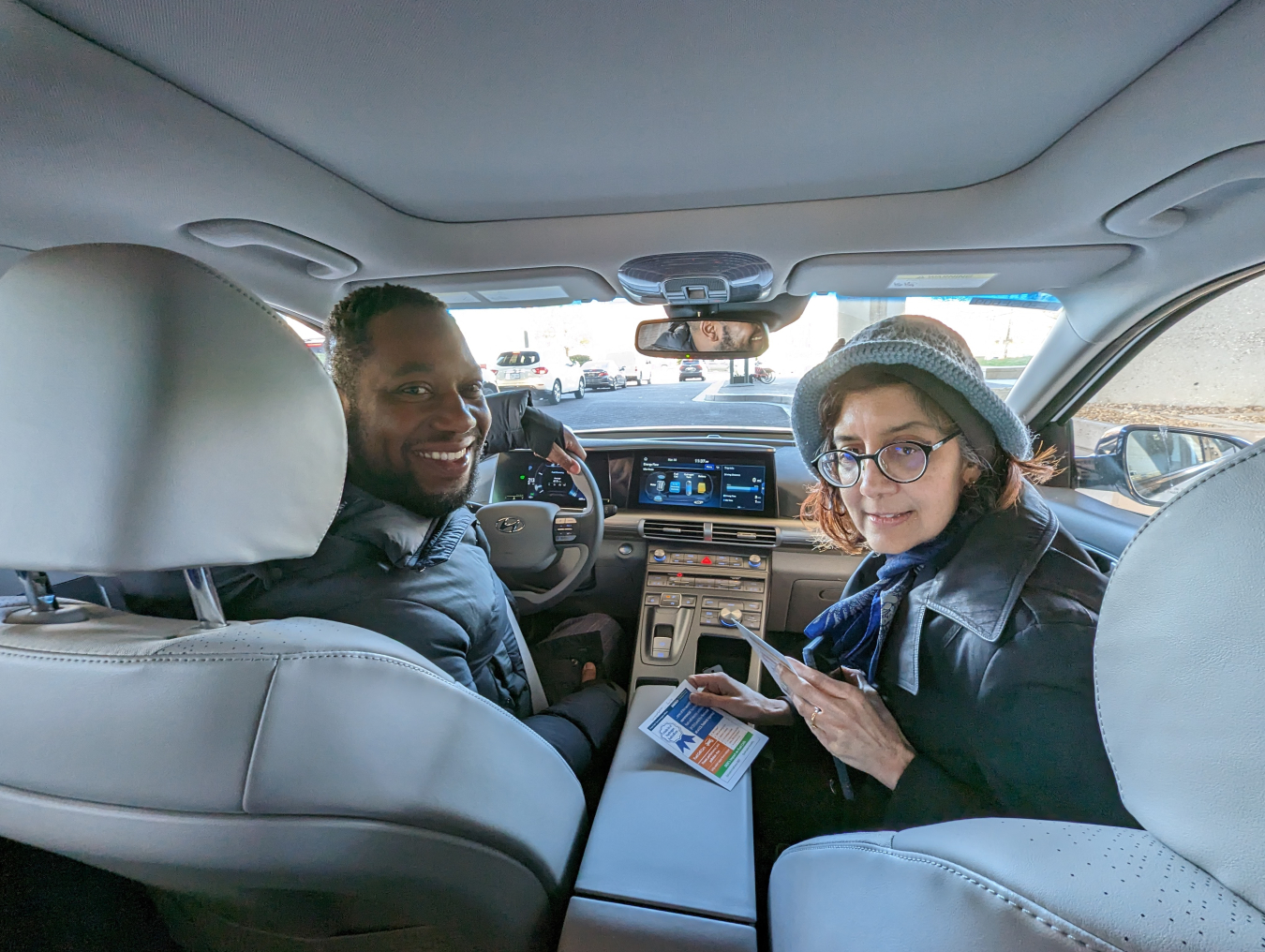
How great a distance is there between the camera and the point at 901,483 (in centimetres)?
139

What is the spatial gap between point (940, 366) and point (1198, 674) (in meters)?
0.88

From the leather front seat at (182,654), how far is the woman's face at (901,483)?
1178 mm

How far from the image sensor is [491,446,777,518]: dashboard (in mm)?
3162

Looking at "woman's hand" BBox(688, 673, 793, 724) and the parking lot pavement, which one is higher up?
the parking lot pavement

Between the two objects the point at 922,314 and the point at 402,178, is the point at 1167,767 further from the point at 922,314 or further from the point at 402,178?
the point at 402,178

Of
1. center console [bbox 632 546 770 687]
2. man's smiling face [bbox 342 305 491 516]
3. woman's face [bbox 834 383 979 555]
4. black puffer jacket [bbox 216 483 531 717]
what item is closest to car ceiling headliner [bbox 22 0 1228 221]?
man's smiling face [bbox 342 305 491 516]

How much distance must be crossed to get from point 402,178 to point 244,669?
5.09 feet

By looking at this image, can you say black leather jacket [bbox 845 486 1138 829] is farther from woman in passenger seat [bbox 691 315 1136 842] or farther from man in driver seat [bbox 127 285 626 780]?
man in driver seat [bbox 127 285 626 780]

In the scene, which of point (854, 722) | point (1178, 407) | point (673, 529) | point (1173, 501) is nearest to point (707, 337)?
point (673, 529)

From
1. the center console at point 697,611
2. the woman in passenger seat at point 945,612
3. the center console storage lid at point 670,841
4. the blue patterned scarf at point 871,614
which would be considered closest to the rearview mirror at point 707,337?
the center console at point 697,611

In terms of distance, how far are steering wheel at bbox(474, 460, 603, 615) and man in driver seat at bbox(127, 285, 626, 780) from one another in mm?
588

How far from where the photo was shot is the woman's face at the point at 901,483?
1371mm

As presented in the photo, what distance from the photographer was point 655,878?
117 cm

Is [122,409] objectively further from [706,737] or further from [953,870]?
[706,737]
